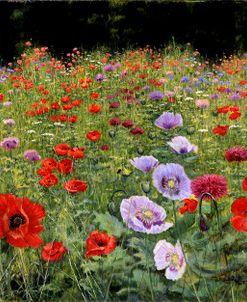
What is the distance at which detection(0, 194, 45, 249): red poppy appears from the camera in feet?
4.81

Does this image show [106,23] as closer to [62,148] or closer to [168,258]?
[62,148]

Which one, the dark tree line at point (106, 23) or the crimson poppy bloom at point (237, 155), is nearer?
the crimson poppy bloom at point (237, 155)

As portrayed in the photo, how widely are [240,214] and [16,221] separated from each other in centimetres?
64

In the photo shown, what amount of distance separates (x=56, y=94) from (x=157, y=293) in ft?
14.7

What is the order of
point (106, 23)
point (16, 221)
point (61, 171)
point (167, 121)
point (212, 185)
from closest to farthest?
point (16, 221) → point (212, 185) → point (61, 171) → point (167, 121) → point (106, 23)

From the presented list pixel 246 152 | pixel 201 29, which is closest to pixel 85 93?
pixel 246 152

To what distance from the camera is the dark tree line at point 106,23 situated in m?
10.1

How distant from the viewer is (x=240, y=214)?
1631 millimetres

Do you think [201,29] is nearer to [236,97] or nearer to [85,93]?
[85,93]

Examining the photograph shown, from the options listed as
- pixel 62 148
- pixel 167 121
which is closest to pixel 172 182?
pixel 167 121

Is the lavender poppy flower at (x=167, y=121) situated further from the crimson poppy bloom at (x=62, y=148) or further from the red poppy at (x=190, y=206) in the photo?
the red poppy at (x=190, y=206)

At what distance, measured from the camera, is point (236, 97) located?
16.7 ft

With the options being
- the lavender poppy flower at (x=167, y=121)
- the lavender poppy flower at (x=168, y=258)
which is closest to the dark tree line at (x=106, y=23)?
the lavender poppy flower at (x=167, y=121)

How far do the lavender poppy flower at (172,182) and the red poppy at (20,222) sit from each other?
0.44 meters
